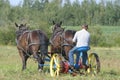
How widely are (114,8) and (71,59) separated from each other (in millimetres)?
92574

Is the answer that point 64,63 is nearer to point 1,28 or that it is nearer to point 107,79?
point 107,79

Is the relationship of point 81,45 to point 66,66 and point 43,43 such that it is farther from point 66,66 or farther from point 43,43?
point 43,43

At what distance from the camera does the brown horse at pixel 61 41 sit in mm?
13867

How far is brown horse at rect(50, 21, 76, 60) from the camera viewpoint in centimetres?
1387

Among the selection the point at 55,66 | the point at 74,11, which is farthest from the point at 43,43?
the point at 74,11

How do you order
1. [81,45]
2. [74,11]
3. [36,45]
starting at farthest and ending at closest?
[74,11] → [36,45] → [81,45]

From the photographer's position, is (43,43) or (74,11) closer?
(43,43)

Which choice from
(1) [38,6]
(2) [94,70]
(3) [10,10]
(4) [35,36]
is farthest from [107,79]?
(1) [38,6]

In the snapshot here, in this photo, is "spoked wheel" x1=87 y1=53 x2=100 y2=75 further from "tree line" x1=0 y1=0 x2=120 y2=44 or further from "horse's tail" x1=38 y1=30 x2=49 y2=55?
"tree line" x1=0 y1=0 x2=120 y2=44

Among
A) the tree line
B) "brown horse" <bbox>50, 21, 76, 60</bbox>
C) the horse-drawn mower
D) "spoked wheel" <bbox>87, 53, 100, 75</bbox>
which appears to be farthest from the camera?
the tree line

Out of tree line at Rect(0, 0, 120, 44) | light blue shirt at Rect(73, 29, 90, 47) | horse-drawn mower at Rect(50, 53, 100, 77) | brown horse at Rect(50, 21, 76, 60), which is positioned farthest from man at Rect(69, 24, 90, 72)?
tree line at Rect(0, 0, 120, 44)

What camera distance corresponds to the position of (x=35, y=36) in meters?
14.9

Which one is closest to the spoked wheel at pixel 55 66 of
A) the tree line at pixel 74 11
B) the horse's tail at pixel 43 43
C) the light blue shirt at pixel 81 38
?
the light blue shirt at pixel 81 38

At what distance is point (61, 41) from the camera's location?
14.5 metres
